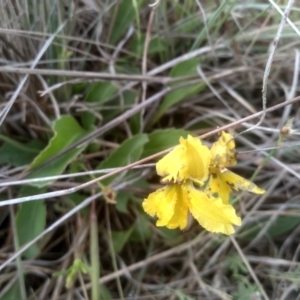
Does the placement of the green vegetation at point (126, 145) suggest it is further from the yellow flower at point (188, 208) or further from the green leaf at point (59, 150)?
the yellow flower at point (188, 208)

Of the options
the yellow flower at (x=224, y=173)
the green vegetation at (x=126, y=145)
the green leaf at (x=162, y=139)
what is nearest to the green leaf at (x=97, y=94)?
the green vegetation at (x=126, y=145)

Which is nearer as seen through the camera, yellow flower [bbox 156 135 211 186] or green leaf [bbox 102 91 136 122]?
yellow flower [bbox 156 135 211 186]

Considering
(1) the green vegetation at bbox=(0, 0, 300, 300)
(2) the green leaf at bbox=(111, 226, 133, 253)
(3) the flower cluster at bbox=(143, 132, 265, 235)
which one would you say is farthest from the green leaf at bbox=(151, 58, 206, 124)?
(3) the flower cluster at bbox=(143, 132, 265, 235)

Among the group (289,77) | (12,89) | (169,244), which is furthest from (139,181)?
(289,77)

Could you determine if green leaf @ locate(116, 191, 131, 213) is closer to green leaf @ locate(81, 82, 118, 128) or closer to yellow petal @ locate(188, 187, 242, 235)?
green leaf @ locate(81, 82, 118, 128)

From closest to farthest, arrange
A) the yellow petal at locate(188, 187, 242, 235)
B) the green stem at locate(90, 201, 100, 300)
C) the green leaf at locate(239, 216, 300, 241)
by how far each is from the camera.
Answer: the yellow petal at locate(188, 187, 242, 235) < the green stem at locate(90, 201, 100, 300) < the green leaf at locate(239, 216, 300, 241)

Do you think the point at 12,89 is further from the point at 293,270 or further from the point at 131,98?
the point at 293,270
